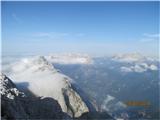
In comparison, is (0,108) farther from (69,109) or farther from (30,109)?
(69,109)

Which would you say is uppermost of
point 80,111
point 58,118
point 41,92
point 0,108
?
point 0,108

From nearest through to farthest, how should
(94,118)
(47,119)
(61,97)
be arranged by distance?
(47,119), (94,118), (61,97)

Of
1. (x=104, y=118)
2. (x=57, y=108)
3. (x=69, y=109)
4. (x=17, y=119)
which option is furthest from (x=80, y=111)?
(x=17, y=119)

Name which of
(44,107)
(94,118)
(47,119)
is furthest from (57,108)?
(94,118)

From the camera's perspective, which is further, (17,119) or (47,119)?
(47,119)

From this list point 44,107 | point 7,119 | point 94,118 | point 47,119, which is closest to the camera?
point 7,119

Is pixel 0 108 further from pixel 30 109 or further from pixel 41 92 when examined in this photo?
pixel 41 92

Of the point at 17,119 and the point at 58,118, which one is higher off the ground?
the point at 17,119

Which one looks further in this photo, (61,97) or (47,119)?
(61,97)

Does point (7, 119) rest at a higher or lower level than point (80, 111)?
higher
